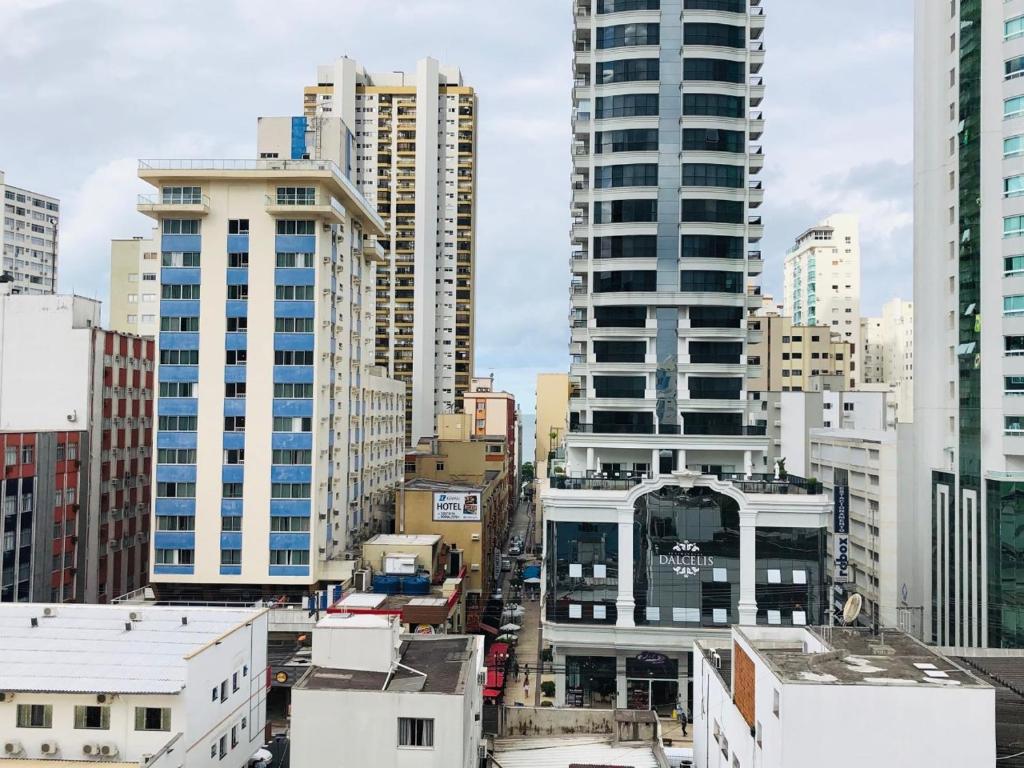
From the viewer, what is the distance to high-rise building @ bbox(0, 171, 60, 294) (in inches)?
4545

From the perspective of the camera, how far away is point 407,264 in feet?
382

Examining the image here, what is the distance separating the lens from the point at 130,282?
92.9 metres

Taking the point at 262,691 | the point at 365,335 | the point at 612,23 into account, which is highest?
the point at 612,23

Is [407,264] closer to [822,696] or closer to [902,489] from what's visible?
[902,489]

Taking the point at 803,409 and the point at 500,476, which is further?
the point at 500,476

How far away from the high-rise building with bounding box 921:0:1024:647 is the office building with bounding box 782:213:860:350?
103 meters

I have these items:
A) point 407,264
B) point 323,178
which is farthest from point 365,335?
point 407,264

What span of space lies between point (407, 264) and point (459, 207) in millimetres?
12028

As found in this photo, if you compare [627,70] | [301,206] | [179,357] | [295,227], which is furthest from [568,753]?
[627,70]

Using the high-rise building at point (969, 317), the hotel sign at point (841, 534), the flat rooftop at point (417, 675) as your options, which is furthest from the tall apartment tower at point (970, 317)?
the flat rooftop at point (417, 675)

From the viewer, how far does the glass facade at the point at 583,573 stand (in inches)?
1810

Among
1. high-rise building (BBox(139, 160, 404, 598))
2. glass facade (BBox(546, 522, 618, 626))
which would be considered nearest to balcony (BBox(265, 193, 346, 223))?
high-rise building (BBox(139, 160, 404, 598))

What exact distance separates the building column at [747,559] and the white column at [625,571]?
5681mm

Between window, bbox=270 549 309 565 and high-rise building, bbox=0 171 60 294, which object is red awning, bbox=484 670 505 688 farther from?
high-rise building, bbox=0 171 60 294
